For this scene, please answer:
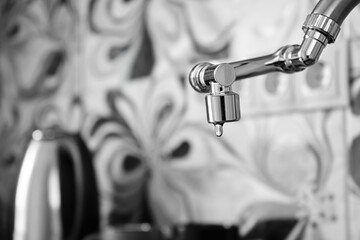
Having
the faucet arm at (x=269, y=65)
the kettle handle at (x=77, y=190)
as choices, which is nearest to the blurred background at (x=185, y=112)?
the kettle handle at (x=77, y=190)

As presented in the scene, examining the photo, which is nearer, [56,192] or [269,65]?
[269,65]

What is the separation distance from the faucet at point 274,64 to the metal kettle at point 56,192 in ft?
1.75

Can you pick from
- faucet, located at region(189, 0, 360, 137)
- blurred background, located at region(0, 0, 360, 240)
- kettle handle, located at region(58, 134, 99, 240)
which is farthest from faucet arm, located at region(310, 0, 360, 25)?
kettle handle, located at region(58, 134, 99, 240)

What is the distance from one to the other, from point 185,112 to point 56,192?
26 centimetres

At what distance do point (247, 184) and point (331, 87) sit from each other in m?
0.21

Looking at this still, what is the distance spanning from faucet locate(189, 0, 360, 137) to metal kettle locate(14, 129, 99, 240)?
1.75 ft

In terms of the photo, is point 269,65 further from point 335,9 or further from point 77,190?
point 77,190

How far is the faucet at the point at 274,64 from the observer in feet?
1.93

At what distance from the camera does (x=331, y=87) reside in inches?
36.0

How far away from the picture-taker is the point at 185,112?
44.7 inches

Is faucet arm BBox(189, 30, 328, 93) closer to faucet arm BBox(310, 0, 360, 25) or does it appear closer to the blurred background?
faucet arm BBox(310, 0, 360, 25)

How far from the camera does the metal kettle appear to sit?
110 centimetres

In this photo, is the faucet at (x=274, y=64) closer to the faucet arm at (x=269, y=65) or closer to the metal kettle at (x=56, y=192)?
the faucet arm at (x=269, y=65)

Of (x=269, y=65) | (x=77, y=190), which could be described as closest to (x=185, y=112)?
(x=77, y=190)
